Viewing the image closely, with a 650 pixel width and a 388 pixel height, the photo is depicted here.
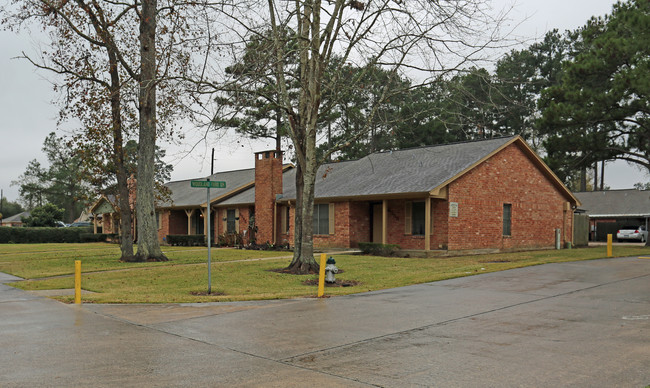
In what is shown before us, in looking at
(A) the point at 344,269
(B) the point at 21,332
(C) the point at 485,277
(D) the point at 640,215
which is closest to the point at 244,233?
(A) the point at 344,269

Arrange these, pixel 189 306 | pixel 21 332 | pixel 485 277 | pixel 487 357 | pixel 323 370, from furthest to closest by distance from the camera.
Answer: pixel 485 277 < pixel 189 306 < pixel 21 332 < pixel 487 357 < pixel 323 370

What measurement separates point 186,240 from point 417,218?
1784 cm

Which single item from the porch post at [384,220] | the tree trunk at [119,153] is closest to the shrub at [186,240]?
the tree trunk at [119,153]

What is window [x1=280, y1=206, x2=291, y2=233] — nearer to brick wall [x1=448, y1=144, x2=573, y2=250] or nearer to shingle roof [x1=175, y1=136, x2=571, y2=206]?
shingle roof [x1=175, y1=136, x2=571, y2=206]

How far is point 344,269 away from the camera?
18.6m

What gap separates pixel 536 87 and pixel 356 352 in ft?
172

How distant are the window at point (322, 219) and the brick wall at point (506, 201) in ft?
22.9

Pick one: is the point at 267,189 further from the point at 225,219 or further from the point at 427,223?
the point at 427,223

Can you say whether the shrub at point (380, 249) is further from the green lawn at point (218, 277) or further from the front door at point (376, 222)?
the front door at point (376, 222)

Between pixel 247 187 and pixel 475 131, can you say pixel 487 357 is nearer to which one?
pixel 247 187

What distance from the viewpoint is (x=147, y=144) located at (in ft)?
75.9

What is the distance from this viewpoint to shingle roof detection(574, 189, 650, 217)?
46.0m

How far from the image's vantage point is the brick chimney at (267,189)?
31.2 metres

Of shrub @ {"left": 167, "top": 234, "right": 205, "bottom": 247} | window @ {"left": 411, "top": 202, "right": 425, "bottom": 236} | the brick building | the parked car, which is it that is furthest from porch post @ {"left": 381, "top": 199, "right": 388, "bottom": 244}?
the parked car
